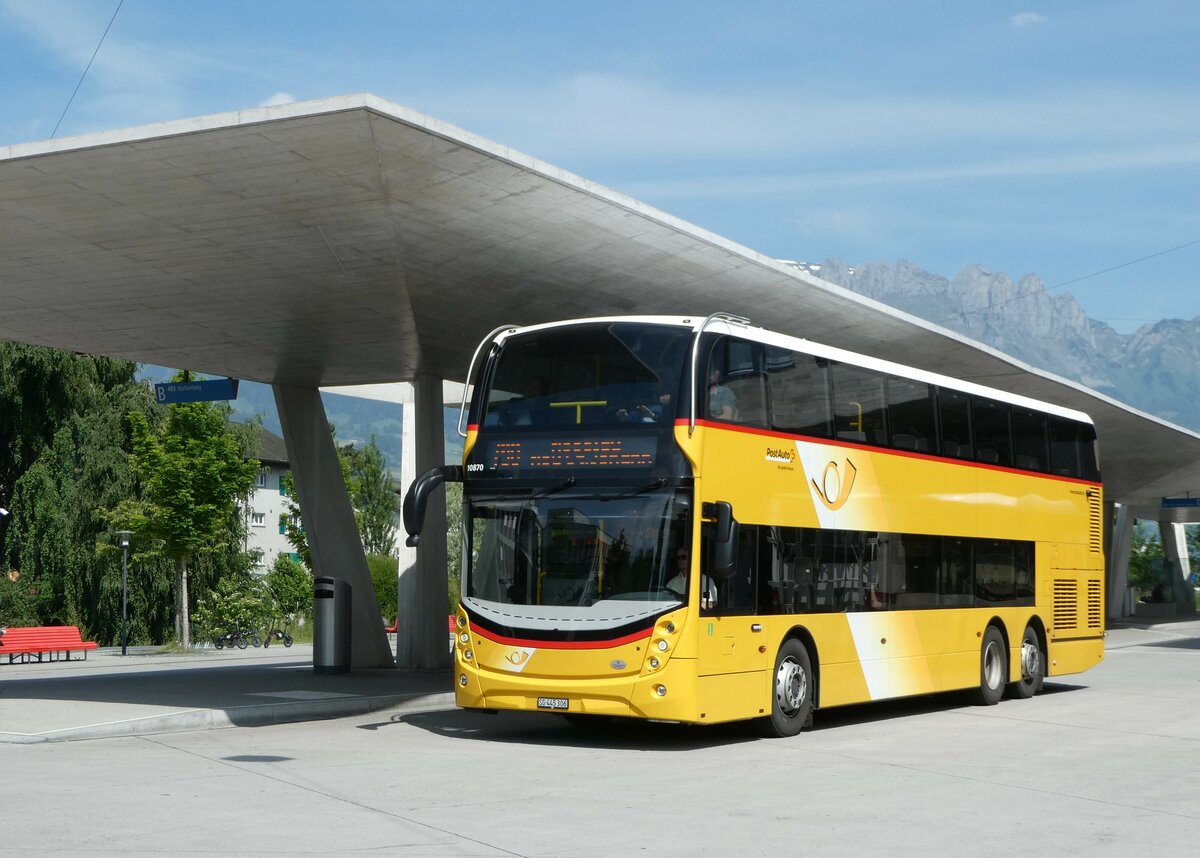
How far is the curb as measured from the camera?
552 inches

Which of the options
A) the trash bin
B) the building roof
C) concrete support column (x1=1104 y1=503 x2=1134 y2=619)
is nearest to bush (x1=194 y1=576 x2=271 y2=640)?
the trash bin

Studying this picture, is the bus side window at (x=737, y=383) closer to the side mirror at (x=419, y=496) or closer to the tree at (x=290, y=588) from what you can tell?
the side mirror at (x=419, y=496)

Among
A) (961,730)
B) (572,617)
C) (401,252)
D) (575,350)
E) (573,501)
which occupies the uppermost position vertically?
(401,252)

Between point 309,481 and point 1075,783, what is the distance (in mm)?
17018

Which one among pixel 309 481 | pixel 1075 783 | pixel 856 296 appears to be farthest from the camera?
pixel 309 481

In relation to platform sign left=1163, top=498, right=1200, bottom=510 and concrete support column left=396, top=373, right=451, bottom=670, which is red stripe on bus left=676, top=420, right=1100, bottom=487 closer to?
concrete support column left=396, top=373, right=451, bottom=670

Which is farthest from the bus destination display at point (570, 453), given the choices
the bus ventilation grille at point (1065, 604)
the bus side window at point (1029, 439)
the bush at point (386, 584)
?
the bush at point (386, 584)

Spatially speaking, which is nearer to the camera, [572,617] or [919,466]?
[572,617]

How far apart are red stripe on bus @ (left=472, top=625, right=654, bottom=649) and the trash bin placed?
10484 millimetres

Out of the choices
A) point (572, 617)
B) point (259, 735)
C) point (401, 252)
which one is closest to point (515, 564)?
point (572, 617)

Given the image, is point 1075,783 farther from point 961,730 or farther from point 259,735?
point 259,735

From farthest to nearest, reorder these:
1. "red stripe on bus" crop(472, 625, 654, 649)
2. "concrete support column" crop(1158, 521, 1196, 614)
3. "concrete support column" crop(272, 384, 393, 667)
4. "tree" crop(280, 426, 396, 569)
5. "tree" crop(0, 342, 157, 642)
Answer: "tree" crop(280, 426, 396, 569), "concrete support column" crop(1158, 521, 1196, 614), "tree" crop(0, 342, 157, 642), "concrete support column" crop(272, 384, 393, 667), "red stripe on bus" crop(472, 625, 654, 649)

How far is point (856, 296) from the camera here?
67.6ft

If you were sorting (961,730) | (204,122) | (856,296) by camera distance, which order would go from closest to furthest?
(204,122) < (961,730) < (856,296)
